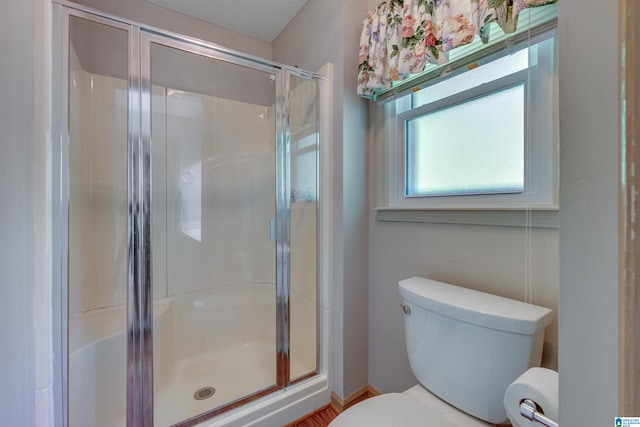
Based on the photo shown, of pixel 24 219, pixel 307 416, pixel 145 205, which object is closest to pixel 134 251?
pixel 145 205

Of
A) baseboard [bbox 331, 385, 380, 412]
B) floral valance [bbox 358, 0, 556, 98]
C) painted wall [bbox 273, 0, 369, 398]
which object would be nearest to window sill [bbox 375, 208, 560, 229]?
painted wall [bbox 273, 0, 369, 398]

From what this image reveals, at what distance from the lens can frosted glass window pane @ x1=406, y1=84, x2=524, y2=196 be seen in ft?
3.04

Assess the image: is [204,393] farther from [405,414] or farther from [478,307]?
[478,307]

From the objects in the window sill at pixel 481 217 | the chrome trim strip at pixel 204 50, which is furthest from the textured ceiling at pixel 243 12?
the window sill at pixel 481 217

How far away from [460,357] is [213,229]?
1532 millimetres

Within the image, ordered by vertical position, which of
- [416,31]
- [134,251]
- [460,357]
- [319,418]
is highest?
[416,31]

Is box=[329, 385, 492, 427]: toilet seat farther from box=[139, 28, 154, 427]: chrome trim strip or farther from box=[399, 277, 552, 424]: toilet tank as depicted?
box=[139, 28, 154, 427]: chrome trim strip

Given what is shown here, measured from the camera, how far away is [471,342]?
777 mm

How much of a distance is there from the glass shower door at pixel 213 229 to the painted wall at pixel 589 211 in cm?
122

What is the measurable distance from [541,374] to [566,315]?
17.5 inches

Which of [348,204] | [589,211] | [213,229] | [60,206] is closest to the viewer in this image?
[589,211]

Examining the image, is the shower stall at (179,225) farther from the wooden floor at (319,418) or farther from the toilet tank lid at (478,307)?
the toilet tank lid at (478,307)

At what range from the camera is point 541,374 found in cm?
59

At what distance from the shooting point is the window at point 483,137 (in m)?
0.83
